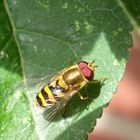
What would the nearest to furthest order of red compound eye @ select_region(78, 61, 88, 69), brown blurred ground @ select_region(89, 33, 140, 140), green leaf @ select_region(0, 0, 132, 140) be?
1. green leaf @ select_region(0, 0, 132, 140)
2. red compound eye @ select_region(78, 61, 88, 69)
3. brown blurred ground @ select_region(89, 33, 140, 140)

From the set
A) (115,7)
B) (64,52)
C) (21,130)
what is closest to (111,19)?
(115,7)

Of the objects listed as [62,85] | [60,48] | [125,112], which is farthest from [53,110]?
[125,112]

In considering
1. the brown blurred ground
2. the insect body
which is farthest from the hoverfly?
the brown blurred ground

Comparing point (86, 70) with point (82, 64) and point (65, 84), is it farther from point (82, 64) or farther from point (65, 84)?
point (65, 84)

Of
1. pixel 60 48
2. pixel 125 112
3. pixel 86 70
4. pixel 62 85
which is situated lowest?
pixel 125 112

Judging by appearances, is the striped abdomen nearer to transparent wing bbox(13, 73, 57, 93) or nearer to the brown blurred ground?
transparent wing bbox(13, 73, 57, 93)

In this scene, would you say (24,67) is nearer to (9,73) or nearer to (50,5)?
(9,73)
